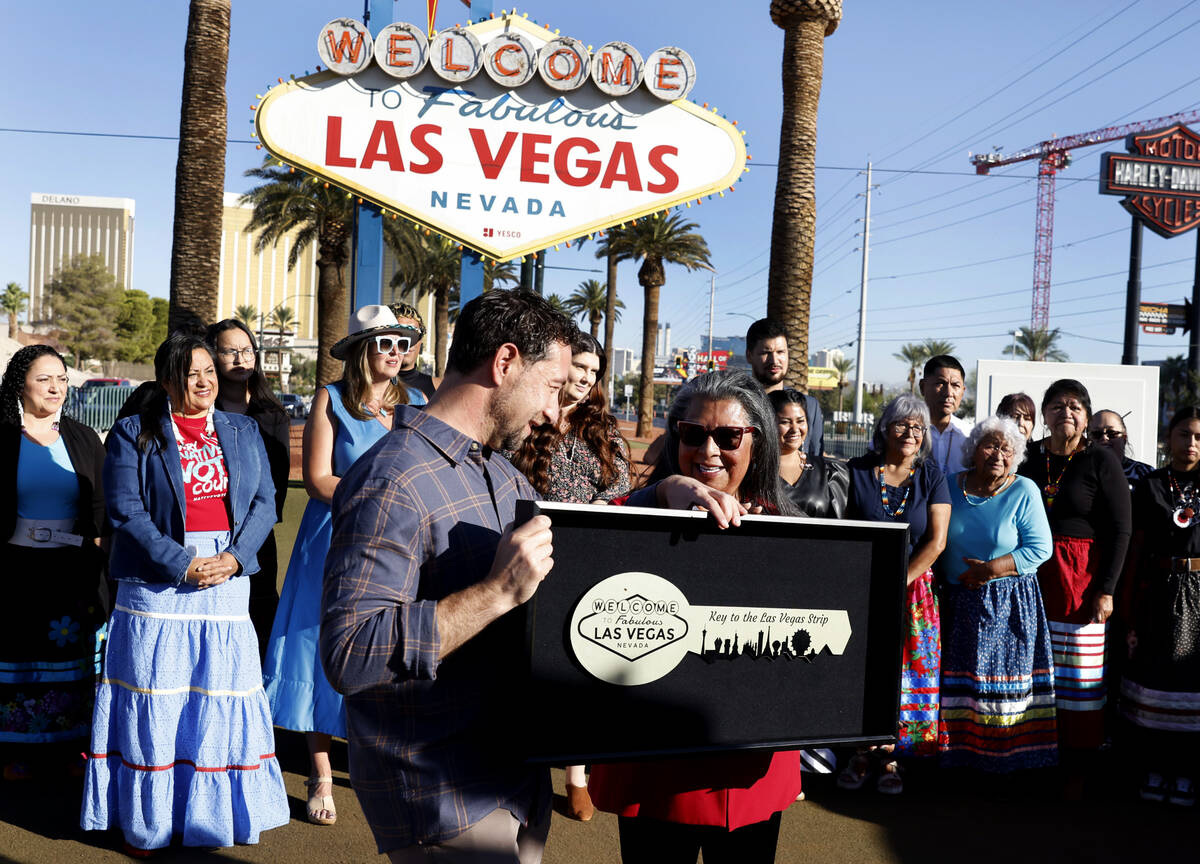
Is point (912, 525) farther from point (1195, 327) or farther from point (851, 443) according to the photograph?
point (1195, 327)

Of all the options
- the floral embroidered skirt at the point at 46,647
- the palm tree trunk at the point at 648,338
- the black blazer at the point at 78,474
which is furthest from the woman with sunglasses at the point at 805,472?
the palm tree trunk at the point at 648,338

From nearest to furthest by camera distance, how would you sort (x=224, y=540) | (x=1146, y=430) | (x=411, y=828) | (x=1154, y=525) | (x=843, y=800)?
(x=411, y=828), (x=224, y=540), (x=843, y=800), (x=1154, y=525), (x=1146, y=430)

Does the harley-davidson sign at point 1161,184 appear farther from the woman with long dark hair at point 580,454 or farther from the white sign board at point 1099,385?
the woman with long dark hair at point 580,454

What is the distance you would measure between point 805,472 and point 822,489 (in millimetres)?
113

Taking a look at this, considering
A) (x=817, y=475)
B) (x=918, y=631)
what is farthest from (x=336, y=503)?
(x=918, y=631)

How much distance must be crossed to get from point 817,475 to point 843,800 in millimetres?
1700

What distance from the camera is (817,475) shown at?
4.42 metres

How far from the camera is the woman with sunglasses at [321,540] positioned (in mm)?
4145

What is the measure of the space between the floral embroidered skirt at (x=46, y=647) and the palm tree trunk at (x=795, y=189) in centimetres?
848

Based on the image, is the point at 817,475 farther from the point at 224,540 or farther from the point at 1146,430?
the point at 1146,430

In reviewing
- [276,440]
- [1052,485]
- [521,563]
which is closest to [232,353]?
[276,440]

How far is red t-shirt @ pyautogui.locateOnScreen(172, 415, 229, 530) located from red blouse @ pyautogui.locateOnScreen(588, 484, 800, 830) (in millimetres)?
2311

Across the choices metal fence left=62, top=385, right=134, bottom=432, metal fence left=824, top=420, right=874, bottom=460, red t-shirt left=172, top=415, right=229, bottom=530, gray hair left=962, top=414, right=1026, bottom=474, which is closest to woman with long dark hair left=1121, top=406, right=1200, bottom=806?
gray hair left=962, top=414, right=1026, bottom=474

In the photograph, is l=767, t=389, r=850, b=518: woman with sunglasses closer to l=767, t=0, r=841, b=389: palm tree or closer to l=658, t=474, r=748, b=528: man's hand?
l=658, t=474, r=748, b=528: man's hand
